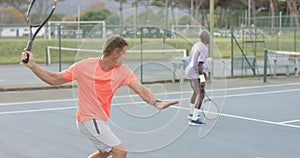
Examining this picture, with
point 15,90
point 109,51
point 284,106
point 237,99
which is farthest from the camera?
point 15,90

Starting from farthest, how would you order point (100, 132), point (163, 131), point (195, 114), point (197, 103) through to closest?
point (197, 103), point (195, 114), point (163, 131), point (100, 132)

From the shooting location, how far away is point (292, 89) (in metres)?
18.0

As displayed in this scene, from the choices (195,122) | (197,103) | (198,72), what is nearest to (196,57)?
(198,72)

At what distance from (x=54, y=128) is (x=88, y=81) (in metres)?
5.32

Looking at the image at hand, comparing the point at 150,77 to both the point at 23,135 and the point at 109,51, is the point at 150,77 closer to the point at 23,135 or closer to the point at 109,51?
the point at 23,135

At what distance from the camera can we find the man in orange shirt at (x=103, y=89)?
207 inches

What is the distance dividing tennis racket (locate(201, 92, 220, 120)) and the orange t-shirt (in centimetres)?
605

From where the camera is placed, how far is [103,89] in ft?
17.3

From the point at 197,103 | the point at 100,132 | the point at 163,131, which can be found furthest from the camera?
the point at 197,103

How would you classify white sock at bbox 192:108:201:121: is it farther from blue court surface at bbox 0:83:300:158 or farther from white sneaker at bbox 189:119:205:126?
blue court surface at bbox 0:83:300:158

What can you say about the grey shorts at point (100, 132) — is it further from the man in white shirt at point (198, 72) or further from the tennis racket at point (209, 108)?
the tennis racket at point (209, 108)

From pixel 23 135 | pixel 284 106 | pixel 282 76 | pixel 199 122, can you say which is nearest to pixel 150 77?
pixel 282 76

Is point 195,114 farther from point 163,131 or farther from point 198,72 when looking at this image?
point 163,131

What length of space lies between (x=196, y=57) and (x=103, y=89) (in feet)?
18.9
